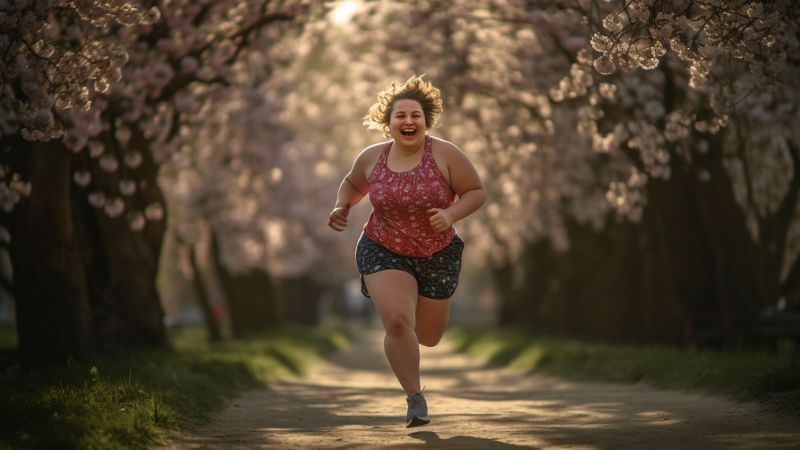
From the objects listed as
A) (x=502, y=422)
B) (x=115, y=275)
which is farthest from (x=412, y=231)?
(x=115, y=275)

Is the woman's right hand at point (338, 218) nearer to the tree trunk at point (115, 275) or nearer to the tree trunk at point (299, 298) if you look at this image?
the tree trunk at point (115, 275)

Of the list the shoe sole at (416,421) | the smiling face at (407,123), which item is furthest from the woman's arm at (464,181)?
the shoe sole at (416,421)

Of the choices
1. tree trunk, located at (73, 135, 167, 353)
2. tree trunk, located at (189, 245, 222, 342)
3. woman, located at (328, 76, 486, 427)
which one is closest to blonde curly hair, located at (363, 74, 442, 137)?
woman, located at (328, 76, 486, 427)

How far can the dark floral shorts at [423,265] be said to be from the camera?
334 inches

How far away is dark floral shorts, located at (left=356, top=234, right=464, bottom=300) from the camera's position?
8492 millimetres

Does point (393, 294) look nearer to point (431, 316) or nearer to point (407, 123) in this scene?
point (431, 316)

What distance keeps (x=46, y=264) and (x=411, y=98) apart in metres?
4.76

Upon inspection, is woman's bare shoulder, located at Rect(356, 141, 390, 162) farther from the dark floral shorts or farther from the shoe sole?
the shoe sole

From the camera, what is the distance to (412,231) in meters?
8.49

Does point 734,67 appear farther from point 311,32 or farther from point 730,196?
point 311,32

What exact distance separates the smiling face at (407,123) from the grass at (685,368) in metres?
3.29

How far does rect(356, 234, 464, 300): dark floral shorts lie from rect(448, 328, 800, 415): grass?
2.57 m

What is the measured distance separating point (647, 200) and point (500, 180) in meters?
7.61

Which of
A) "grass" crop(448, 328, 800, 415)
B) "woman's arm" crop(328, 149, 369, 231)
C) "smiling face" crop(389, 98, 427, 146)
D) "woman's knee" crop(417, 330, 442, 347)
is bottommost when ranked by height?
"grass" crop(448, 328, 800, 415)
